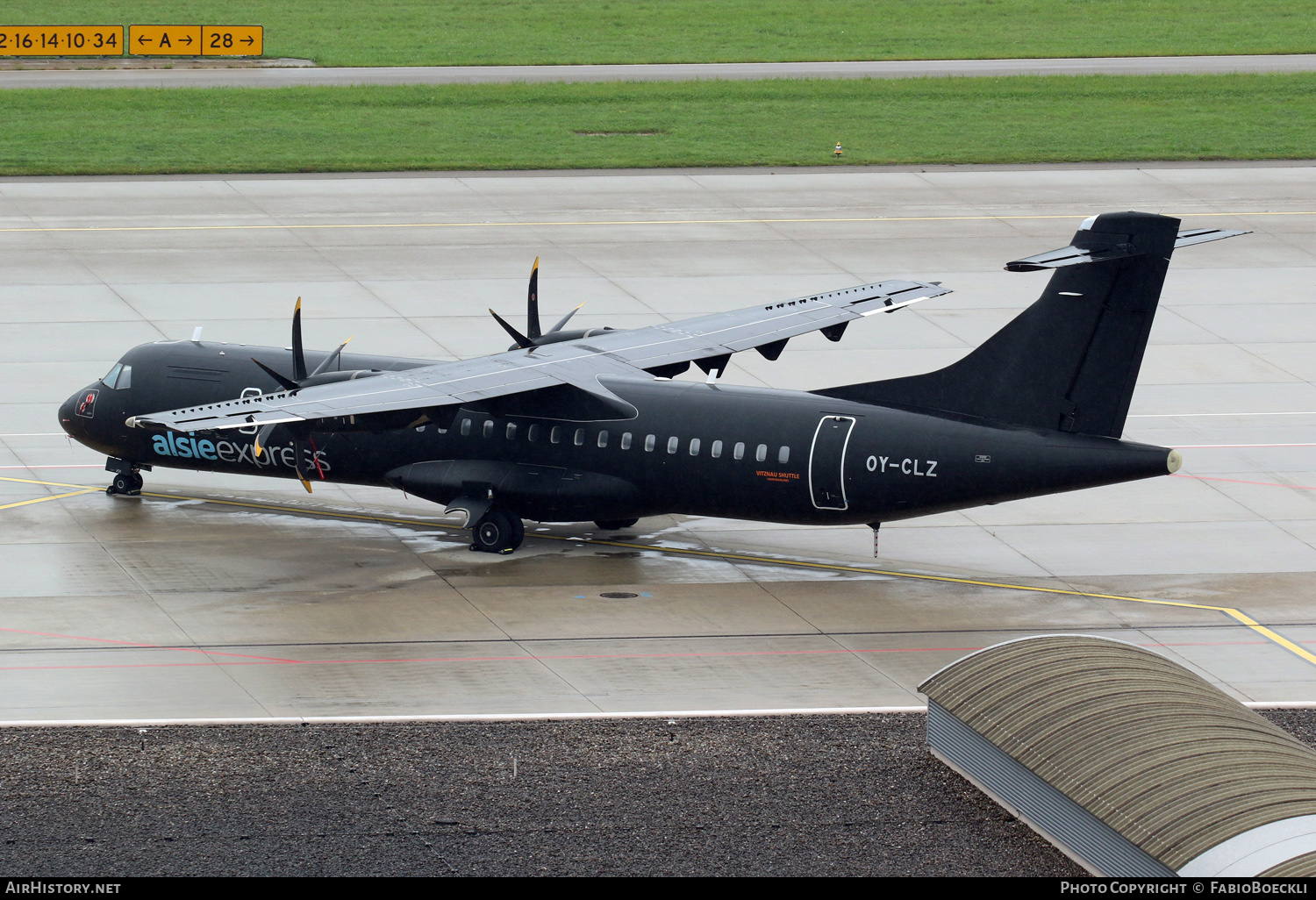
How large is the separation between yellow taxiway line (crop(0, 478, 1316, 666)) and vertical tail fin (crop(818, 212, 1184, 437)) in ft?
10.5

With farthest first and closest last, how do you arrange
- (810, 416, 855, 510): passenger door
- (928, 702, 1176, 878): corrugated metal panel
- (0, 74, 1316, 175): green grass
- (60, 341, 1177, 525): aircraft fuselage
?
(0, 74, 1316, 175): green grass < (810, 416, 855, 510): passenger door < (60, 341, 1177, 525): aircraft fuselage < (928, 702, 1176, 878): corrugated metal panel

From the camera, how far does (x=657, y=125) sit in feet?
229

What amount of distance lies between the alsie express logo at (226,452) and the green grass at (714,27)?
Result: 53.4 m

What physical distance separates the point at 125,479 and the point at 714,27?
6731 cm

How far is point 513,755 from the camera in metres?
22.0

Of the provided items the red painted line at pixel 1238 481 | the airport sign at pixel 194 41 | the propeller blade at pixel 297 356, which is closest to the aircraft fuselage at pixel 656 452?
the propeller blade at pixel 297 356

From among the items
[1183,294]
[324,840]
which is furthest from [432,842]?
[1183,294]

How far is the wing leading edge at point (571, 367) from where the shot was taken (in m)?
26.8

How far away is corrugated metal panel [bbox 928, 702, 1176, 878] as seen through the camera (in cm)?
1838

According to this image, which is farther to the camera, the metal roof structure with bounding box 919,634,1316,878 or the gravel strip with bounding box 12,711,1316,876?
the gravel strip with bounding box 12,711,1316,876

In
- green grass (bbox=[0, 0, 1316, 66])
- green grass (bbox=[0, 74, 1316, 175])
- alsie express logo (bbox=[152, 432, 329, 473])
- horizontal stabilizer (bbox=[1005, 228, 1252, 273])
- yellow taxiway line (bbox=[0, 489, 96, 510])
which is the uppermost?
green grass (bbox=[0, 0, 1316, 66])

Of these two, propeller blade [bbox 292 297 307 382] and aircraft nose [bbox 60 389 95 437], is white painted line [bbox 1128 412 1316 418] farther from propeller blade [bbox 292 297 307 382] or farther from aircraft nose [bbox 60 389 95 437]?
aircraft nose [bbox 60 389 95 437]

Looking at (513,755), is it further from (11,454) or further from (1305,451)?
(1305,451)

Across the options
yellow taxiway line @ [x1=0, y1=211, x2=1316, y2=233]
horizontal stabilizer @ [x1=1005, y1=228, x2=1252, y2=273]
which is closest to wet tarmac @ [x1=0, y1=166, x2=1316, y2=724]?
yellow taxiway line @ [x1=0, y1=211, x2=1316, y2=233]
